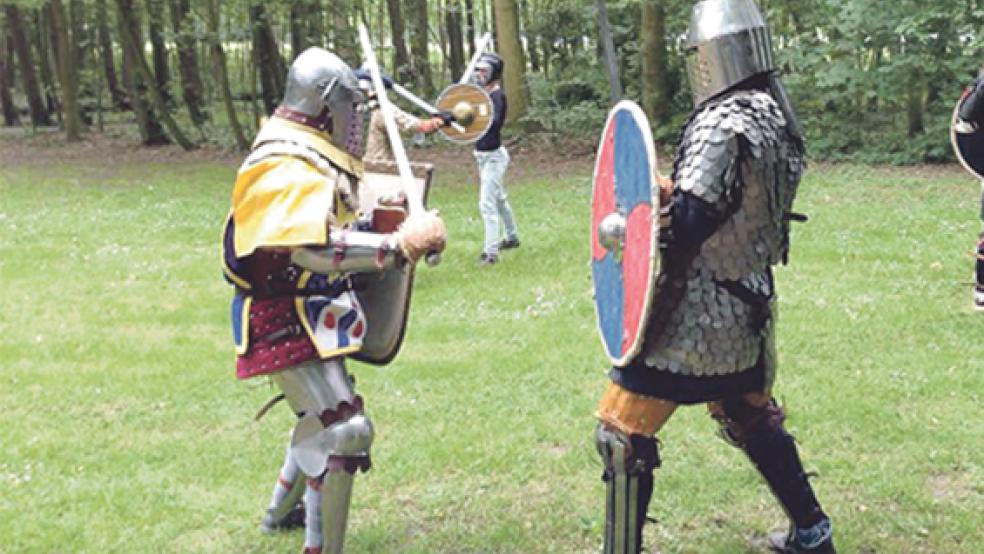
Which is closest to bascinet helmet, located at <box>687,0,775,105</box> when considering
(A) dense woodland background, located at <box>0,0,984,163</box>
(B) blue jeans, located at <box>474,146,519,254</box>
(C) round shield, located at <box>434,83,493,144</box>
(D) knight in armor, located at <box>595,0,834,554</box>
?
(D) knight in armor, located at <box>595,0,834,554</box>

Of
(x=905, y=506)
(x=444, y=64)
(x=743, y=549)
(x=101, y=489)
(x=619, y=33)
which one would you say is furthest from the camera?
(x=444, y=64)

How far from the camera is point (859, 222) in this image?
33.1ft

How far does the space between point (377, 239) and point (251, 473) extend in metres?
2.01

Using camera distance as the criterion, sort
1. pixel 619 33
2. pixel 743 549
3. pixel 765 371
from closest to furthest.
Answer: pixel 765 371 → pixel 743 549 → pixel 619 33

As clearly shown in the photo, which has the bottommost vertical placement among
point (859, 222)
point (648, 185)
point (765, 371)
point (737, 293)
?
point (859, 222)

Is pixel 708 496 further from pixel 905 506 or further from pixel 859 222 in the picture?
pixel 859 222

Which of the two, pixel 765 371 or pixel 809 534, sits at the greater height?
pixel 765 371

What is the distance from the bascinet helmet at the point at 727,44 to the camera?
10.4 feet

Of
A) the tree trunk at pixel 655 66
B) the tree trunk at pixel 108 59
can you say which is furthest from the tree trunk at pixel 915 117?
the tree trunk at pixel 108 59

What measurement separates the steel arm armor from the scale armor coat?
33.0 inches

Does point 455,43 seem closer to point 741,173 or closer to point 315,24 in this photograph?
point 315,24

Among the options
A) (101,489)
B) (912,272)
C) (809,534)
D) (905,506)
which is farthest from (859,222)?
(101,489)

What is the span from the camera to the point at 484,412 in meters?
5.46

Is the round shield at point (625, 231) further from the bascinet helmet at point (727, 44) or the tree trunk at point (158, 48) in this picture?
the tree trunk at point (158, 48)
